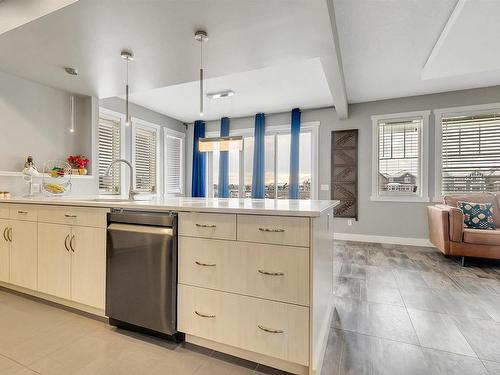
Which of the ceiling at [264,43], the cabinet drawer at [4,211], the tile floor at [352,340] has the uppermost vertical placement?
the ceiling at [264,43]

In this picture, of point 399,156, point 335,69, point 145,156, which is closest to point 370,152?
point 399,156

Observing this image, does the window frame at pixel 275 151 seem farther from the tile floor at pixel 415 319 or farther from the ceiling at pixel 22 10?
the ceiling at pixel 22 10

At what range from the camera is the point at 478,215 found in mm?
3660

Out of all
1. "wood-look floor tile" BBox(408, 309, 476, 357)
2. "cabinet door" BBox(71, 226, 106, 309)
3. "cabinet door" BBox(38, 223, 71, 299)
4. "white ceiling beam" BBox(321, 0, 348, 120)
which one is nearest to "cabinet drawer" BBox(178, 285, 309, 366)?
"cabinet door" BBox(71, 226, 106, 309)

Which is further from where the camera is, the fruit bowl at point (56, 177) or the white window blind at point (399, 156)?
the white window blind at point (399, 156)

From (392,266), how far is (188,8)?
148 inches

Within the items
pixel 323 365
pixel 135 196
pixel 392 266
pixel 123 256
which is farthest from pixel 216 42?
pixel 392 266

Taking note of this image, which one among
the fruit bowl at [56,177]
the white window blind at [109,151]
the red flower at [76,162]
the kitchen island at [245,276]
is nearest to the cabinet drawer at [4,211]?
the fruit bowl at [56,177]

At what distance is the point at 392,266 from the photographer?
11.5 feet

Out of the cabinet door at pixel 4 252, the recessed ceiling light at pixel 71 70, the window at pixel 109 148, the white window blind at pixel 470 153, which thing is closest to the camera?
the cabinet door at pixel 4 252

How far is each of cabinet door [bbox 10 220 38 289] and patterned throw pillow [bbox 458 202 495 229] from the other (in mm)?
5209

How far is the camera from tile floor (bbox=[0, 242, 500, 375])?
152 centimetres

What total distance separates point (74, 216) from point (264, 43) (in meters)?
2.31

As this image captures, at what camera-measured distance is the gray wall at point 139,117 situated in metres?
4.84
